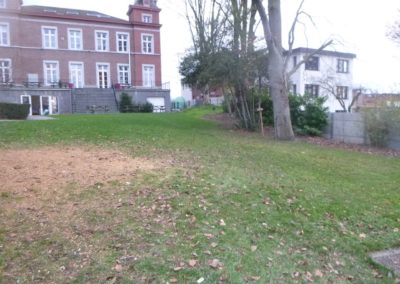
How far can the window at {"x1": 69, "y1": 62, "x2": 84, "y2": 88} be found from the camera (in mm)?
36628

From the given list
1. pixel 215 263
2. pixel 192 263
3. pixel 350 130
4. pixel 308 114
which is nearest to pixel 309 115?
pixel 308 114

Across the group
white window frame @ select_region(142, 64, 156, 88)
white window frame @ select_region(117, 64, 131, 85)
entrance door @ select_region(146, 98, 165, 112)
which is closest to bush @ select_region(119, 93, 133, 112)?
entrance door @ select_region(146, 98, 165, 112)

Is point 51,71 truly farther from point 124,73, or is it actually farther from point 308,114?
point 308,114

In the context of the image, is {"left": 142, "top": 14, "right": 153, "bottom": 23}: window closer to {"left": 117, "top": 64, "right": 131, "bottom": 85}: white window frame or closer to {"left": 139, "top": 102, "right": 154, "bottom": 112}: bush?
{"left": 117, "top": 64, "right": 131, "bottom": 85}: white window frame

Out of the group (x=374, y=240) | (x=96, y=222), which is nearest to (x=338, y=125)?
(x=374, y=240)

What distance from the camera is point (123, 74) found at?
3912 centimetres

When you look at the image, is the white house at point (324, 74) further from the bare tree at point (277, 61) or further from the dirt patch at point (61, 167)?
the dirt patch at point (61, 167)

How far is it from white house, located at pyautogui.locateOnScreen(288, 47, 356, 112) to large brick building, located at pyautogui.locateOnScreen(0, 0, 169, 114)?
47.2 feet

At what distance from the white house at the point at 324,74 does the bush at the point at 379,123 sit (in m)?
19.7

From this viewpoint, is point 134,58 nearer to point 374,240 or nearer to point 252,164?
point 252,164

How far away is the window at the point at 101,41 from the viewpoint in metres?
37.8

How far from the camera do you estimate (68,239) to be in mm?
3758

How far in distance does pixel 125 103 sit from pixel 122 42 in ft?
28.9

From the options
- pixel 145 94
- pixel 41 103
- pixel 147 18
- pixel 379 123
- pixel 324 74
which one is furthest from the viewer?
pixel 147 18
